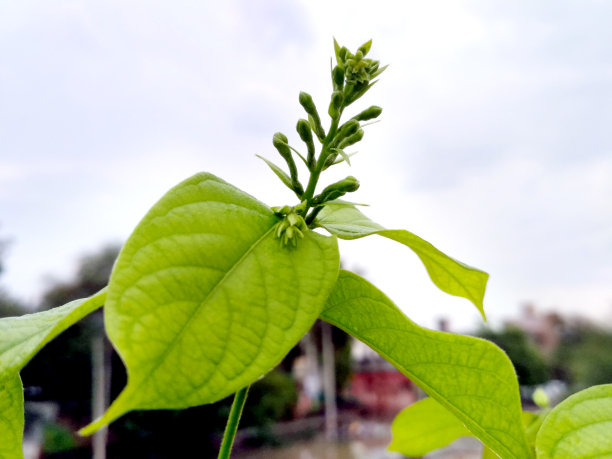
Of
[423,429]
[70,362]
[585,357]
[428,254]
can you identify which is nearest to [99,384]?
[70,362]

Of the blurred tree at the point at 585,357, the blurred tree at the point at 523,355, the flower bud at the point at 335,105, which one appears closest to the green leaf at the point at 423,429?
the flower bud at the point at 335,105

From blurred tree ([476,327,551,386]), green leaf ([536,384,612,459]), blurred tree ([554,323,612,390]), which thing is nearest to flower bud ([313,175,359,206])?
green leaf ([536,384,612,459])

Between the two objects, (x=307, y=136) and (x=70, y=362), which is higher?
(x=307, y=136)

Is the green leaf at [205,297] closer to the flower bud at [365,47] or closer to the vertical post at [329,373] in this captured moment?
the flower bud at [365,47]

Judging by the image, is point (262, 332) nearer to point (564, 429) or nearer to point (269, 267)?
point (269, 267)

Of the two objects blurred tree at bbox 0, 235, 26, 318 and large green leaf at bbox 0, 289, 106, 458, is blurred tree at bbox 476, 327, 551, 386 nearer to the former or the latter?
blurred tree at bbox 0, 235, 26, 318

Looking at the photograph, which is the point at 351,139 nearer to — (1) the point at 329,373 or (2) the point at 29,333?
(2) the point at 29,333

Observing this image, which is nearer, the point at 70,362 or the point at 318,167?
the point at 318,167

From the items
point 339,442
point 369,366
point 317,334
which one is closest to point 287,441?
point 339,442
